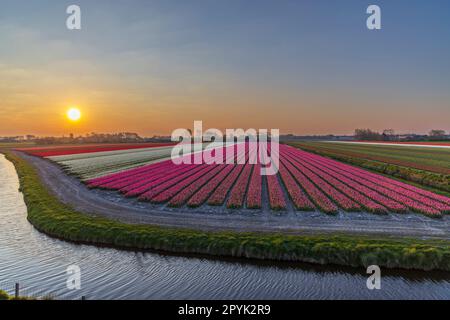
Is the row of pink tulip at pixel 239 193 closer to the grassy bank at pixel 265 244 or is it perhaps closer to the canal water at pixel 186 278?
the grassy bank at pixel 265 244

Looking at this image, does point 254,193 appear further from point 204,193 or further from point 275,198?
point 204,193

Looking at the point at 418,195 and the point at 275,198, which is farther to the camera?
the point at 418,195

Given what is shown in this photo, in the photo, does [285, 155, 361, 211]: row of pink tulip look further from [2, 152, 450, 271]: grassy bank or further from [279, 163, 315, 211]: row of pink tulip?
[2, 152, 450, 271]: grassy bank

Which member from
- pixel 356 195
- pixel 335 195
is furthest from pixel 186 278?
pixel 356 195

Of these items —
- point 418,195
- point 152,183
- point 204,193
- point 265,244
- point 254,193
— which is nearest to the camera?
point 265,244
